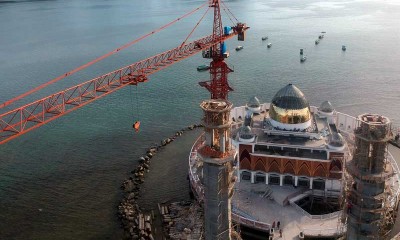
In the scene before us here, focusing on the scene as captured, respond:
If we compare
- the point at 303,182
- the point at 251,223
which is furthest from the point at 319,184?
the point at 251,223

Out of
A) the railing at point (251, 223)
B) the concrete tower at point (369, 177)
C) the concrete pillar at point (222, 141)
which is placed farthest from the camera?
the railing at point (251, 223)

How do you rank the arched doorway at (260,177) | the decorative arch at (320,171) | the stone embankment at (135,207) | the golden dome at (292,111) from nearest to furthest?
the stone embankment at (135,207), the decorative arch at (320,171), the arched doorway at (260,177), the golden dome at (292,111)

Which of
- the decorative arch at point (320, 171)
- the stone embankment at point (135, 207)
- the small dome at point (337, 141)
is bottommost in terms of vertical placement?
the stone embankment at point (135, 207)

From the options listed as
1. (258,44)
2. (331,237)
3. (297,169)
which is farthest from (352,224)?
(258,44)

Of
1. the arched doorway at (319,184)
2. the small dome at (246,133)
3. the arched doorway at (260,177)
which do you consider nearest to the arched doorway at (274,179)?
the arched doorway at (260,177)

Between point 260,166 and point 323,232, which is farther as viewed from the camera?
point 260,166

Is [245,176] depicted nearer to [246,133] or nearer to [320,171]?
[246,133]

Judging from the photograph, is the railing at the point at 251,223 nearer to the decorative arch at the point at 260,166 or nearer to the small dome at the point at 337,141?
the decorative arch at the point at 260,166

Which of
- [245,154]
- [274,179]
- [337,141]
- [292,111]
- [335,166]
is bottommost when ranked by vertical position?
[274,179]
